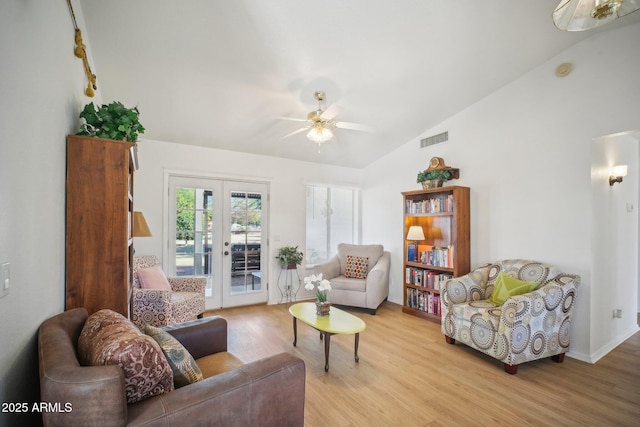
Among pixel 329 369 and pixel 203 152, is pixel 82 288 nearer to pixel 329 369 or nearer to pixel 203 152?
pixel 329 369

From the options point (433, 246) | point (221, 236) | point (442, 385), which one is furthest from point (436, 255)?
point (221, 236)

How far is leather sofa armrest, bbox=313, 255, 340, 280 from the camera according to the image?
4672 millimetres

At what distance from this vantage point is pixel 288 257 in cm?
464

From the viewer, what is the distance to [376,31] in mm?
2521

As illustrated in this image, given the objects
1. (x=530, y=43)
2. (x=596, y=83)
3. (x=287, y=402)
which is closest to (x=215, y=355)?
(x=287, y=402)

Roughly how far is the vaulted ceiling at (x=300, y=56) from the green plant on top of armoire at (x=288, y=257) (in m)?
1.91

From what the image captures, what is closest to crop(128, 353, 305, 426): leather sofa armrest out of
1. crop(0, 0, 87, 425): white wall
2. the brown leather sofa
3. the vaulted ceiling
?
the brown leather sofa

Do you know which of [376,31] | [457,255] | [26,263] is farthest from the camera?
[457,255]

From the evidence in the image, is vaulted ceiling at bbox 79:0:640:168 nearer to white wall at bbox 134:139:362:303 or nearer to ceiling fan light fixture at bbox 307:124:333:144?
white wall at bbox 134:139:362:303

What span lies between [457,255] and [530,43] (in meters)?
2.42

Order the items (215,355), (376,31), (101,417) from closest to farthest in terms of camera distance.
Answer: (101,417), (215,355), (376,31)

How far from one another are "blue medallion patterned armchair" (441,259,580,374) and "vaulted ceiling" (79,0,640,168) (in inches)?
89.5

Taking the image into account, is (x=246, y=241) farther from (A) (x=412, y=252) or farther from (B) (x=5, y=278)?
(B) (x=5, y=278)

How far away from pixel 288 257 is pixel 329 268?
71 cm
